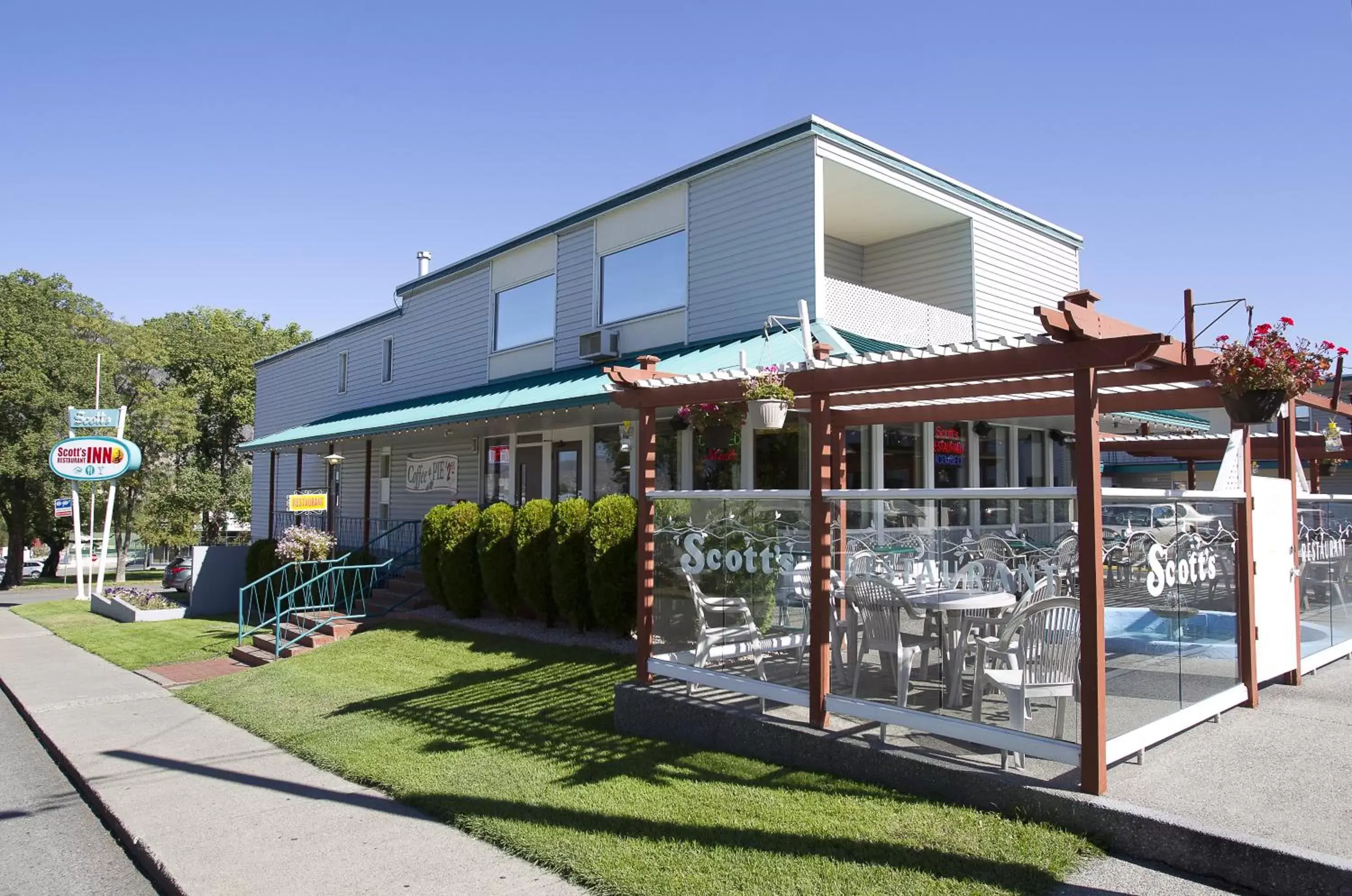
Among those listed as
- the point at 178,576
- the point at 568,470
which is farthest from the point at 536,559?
the point at 178,576

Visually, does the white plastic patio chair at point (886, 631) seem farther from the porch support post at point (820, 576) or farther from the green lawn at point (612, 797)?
the green lawn at point (612, 797)

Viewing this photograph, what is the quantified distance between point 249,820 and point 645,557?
3416 millimetres

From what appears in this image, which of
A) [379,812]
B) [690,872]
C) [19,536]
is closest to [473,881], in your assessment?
[690,872]

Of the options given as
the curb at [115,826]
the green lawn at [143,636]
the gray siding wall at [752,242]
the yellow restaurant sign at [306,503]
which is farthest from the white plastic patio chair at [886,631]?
the yellow restaurant sign at [306,503]

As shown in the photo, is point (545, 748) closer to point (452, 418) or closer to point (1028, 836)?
point (1028, 836)

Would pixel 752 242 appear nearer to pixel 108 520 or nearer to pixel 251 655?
pixel 251 655

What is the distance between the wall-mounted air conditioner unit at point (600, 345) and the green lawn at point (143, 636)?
24.5ft

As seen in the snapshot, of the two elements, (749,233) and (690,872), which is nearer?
(690,872)

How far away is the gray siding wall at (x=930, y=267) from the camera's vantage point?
556 inches

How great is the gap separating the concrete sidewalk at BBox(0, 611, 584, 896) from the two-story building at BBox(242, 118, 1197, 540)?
224 inches

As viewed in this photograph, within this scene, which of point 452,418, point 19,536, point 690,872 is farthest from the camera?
point 19,536

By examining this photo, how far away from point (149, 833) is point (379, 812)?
4.85 ft

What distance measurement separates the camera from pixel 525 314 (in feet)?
56.8

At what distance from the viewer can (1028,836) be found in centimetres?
456
